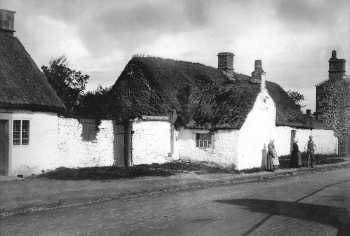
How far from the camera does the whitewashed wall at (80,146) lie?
20491 millimetres

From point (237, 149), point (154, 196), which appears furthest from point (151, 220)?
point (237, 149)

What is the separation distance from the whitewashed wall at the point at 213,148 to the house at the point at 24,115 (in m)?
8.16

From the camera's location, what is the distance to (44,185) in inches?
607

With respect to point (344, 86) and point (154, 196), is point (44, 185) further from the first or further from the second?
point (344, 86)

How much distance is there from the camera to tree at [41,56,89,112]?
1528 inches

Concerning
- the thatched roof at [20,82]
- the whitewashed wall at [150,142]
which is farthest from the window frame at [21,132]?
the whitewashed wall at [150,142]

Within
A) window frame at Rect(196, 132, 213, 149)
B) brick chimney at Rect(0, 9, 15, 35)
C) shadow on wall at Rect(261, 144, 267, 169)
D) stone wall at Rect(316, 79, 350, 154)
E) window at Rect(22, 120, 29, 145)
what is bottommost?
shadow on wall at Rect(261, 144, 267, 169)

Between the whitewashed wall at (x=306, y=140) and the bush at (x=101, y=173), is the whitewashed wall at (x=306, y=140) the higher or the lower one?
the higher one

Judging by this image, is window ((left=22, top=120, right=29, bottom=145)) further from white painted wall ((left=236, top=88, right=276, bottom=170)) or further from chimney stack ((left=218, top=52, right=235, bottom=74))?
chimney stack ((left=218, top=52, right=235, bottom=74))

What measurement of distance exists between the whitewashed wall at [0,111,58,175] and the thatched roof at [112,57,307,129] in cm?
502

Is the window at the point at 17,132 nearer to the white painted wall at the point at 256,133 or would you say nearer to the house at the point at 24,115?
the house at the point at 24,115

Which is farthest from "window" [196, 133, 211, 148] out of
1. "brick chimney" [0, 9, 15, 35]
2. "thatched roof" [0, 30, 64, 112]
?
"brick chimney" [0, 9, 15, 35]

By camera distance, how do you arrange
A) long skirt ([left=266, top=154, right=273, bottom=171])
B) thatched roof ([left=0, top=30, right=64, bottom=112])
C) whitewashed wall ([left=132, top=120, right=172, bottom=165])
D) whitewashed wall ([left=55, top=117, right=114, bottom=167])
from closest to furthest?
1. thatched roof ([left=0, top=30, right=64, bottom=112])
2. whitewashed wall ([left=55, top=117, right=114, bottom=167])
3. whitewashed wall ([left=132, top=120, right=172, bottom=165])
4. long skirt ([left=266, top=154, right=273, bottom=171])

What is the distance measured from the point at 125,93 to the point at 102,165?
744cm
